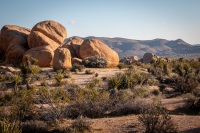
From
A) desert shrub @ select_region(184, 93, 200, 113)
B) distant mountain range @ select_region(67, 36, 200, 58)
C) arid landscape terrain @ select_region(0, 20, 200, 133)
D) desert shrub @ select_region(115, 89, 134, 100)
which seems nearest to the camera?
arid landscape terrain @ select_region(0, 20, 200, 133)

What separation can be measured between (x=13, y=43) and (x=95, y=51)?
36.1ft

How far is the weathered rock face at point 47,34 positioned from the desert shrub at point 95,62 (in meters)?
4.94

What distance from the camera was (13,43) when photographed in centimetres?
3106

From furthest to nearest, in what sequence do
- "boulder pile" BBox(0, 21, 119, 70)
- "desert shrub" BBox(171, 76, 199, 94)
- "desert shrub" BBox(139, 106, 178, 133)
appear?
"boulder pile" BBox(0, 21, 119, 70)
"desert shrub" BBox(171, 76, 199, 94)
"desert shrub" BBox(139, 106, 178, 133)

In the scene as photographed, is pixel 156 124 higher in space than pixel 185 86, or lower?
lower

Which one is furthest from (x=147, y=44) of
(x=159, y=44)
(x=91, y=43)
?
(x=91, y=43)

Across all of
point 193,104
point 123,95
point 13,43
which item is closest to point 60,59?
point 13,43

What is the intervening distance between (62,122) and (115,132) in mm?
2253

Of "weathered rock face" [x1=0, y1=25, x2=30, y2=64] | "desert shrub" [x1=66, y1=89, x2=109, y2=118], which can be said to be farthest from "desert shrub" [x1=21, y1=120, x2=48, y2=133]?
"weathered rock face" [x1=0, y1=25, x2=30, y2=64]

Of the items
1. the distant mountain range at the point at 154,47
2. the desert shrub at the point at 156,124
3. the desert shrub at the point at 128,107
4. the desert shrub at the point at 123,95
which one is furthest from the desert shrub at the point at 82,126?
the distant mountain range at the point at 154,47

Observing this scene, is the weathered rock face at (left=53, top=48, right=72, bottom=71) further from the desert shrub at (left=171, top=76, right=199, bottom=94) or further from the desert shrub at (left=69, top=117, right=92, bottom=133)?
the desert shrub at (left=69, top=117, right=92, bottom=133)

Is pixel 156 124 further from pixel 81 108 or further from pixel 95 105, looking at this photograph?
pixel 81 108

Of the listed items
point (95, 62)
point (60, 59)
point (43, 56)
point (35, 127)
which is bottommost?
point (35, 127)

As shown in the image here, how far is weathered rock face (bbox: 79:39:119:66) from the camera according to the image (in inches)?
1260
